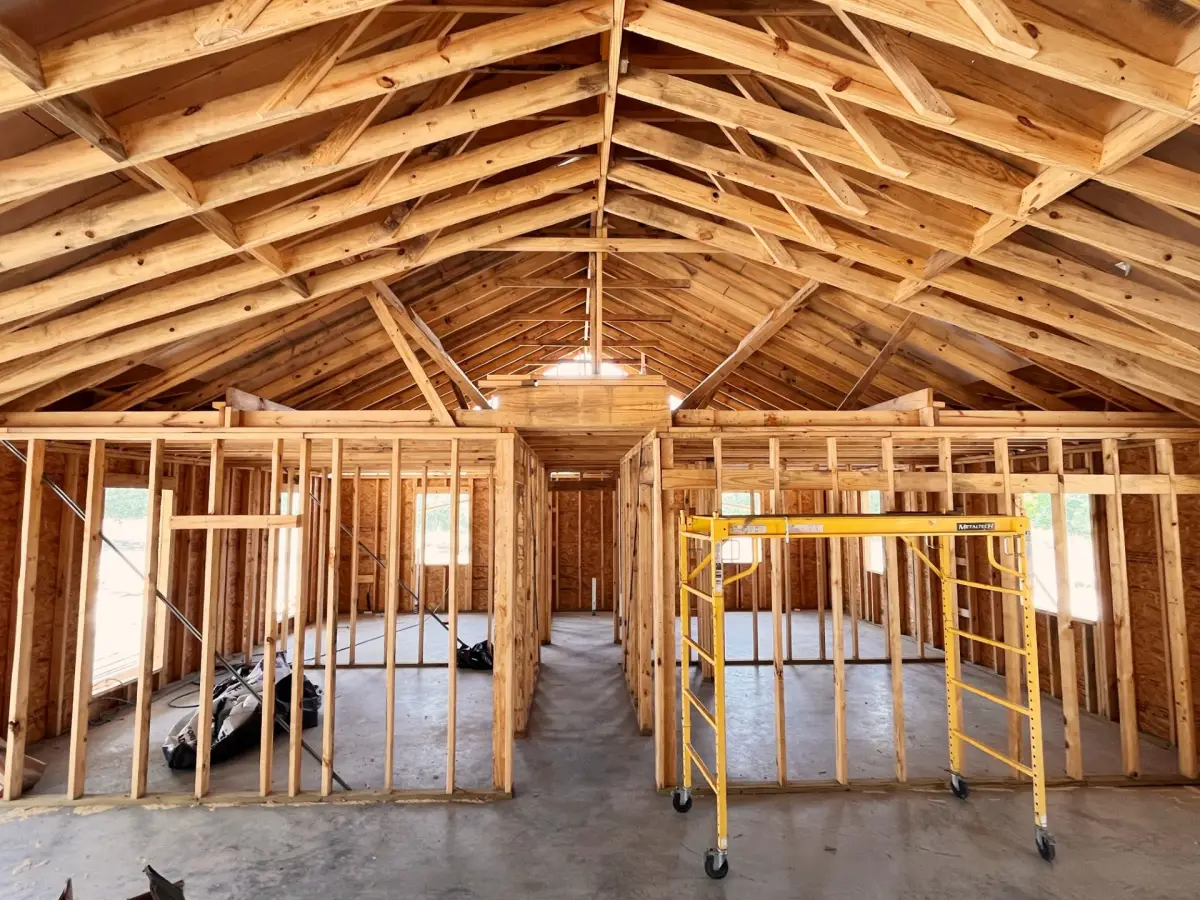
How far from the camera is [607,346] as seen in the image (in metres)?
8.98

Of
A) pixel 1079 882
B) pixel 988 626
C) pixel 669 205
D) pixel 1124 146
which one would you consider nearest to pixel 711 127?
pixel 669 205

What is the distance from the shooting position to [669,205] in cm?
503

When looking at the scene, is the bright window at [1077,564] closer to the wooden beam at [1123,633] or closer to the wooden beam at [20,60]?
the wooden beam at [1123,633]

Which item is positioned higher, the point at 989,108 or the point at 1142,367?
the point at 989,108

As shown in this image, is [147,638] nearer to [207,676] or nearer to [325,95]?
[207,676]

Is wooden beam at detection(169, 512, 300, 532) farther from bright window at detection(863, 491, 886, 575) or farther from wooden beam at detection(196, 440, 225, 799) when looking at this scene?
bright window at detection(863, 491, 886, 575)

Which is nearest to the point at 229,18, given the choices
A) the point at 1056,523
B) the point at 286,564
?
the point at 286,564

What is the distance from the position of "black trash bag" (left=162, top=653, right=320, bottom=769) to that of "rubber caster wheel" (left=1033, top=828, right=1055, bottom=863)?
5574 mm

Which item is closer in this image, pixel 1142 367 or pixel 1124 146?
pixel 1124 146

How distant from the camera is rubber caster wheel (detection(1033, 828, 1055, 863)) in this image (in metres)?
3.93

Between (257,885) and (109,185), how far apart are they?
404 cm

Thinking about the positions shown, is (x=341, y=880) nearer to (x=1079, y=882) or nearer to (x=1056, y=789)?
(x=1079, y=882)

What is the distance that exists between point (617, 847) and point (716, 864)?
0.70 m

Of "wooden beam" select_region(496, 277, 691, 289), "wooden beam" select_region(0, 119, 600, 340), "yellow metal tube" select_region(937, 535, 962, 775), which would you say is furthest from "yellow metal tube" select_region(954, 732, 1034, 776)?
"wooden beam" select_region(0, 119, 600, 340)
